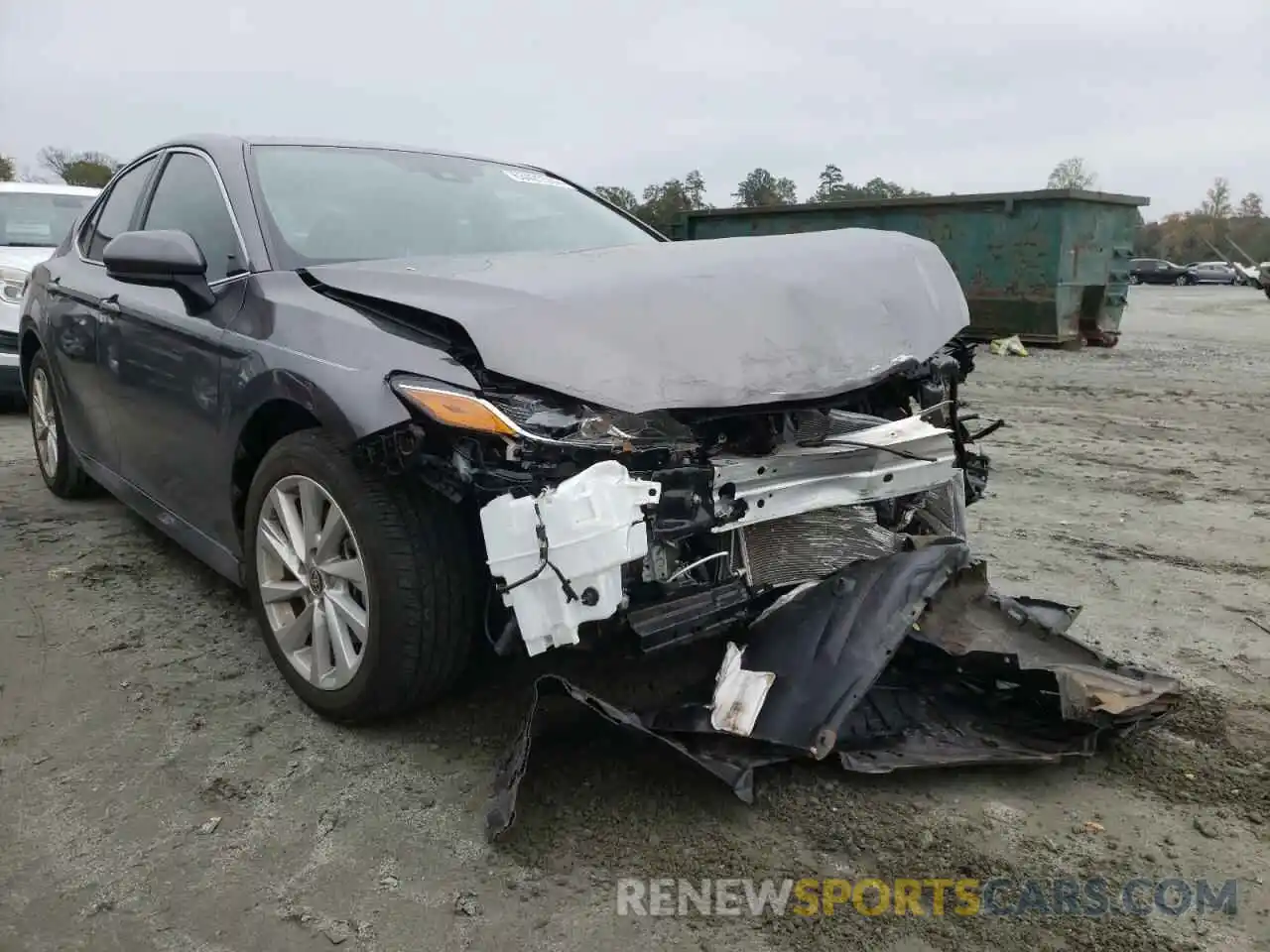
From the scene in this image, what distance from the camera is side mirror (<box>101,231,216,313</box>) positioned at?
9.52 ft

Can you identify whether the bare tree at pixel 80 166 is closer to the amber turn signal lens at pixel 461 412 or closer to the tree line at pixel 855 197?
the tree line at pixel 855 197

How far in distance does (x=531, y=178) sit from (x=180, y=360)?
164 cm

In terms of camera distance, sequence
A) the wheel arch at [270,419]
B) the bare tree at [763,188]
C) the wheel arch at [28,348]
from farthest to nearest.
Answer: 1. the bare tree at [763,188]
2. the wheel arch at [28,348]
3. the wheel arch at [270,419]

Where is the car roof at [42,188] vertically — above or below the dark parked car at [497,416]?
→ above

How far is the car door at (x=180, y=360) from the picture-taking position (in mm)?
3006

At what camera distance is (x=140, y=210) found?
3.89m

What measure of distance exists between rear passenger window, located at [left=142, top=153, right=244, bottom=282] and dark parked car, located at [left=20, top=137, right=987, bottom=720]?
0.02 meters

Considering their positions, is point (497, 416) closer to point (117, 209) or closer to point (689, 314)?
point (689, 314)

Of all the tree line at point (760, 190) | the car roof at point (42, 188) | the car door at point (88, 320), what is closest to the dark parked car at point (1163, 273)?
the tree line at point (760, 190)

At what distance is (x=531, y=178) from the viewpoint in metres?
4.08

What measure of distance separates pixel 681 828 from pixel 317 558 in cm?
120

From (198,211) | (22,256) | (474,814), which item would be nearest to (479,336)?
(474,814)

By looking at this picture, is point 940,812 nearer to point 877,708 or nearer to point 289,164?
point 877,708

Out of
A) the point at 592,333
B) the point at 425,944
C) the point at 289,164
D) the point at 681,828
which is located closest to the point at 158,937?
the point at 425,944
